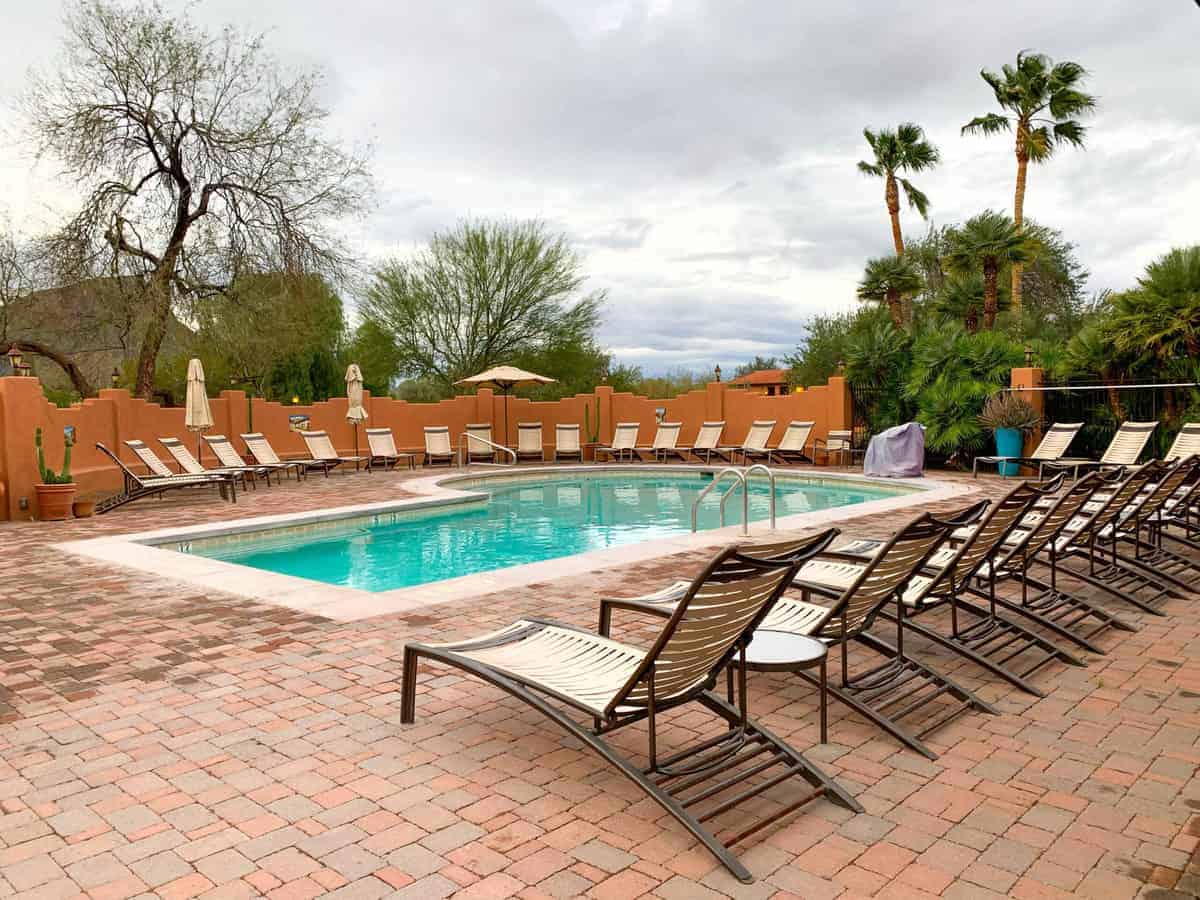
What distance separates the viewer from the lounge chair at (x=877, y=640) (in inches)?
135

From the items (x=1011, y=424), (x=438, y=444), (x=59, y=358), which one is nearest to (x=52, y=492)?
(x=438, y=444)

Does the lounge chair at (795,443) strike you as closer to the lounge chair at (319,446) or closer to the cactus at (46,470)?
the lounge chair at (319,446)

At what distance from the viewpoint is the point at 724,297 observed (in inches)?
1267

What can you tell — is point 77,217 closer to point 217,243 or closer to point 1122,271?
point 217,243

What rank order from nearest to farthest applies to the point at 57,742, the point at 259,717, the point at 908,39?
1. the point at 57,742
2. the point at 259,717
3. the point at 908,39

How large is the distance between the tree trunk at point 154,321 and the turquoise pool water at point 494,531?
26.1ft

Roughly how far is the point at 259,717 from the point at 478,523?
7.57 metres

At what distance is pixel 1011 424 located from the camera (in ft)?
46.7

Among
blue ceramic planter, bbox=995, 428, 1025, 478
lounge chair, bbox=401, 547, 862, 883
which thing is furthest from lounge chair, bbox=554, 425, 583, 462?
lounge chair, bbox=401, 547, 862, 883

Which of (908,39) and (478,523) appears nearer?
(908,39)

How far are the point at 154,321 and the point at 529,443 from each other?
318 inches

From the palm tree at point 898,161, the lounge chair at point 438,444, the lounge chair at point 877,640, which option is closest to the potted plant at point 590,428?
the lounge chair at point 438,444

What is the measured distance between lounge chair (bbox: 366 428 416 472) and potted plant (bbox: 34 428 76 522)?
260 inches

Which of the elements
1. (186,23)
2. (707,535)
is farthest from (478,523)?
(186,23)
